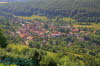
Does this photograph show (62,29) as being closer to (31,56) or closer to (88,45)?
(88,45)

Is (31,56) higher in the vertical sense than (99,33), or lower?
higher

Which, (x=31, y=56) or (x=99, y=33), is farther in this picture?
(x=99, y=33)

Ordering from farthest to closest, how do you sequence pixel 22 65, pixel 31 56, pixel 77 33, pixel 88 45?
pixel 77 33, pixel 88 45, pixel 31 56, pixel 22 65

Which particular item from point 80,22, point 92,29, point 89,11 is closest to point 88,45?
point 92,29

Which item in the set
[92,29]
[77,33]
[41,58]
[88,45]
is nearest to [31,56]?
[41,58]

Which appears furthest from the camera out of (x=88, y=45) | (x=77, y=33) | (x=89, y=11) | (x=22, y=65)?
(x=89, y=11)

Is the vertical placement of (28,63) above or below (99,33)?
above

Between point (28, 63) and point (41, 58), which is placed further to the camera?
point (41, 58)

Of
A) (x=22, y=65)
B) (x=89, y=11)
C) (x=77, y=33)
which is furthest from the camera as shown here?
(x=89, y=11)

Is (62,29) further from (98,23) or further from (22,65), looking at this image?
(22,65)
